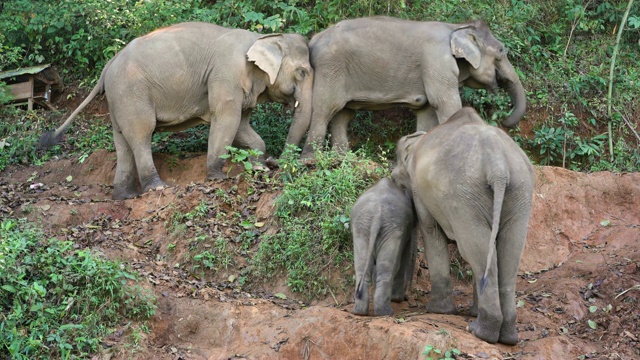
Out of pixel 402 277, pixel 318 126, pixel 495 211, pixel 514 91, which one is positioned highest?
pixel 495 211

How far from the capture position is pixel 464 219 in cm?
909

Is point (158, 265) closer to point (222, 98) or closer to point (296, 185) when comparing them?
point (296, 185)

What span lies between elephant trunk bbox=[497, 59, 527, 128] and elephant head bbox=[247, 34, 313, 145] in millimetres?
2349

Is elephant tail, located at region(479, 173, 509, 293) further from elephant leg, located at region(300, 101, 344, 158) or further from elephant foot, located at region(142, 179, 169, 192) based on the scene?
elephant foot, located at region(142, 179, 169, 192)

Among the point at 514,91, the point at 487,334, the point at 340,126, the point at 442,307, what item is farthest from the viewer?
the point at 514,91

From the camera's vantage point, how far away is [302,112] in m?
13.2

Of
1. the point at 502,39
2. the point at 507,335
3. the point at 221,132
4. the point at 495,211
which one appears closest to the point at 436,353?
the point at 507,335

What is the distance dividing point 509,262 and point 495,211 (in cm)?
59

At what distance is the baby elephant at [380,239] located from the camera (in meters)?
9.54

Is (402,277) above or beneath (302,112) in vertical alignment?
above

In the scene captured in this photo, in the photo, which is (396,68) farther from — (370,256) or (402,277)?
(370,256)

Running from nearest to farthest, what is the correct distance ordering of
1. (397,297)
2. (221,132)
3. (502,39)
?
(397,297), (221,132), (502,39)

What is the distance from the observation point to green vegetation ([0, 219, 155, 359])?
8859 mm

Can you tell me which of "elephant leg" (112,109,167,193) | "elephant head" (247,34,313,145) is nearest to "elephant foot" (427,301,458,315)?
"elephant head" (247,34,313,145)
